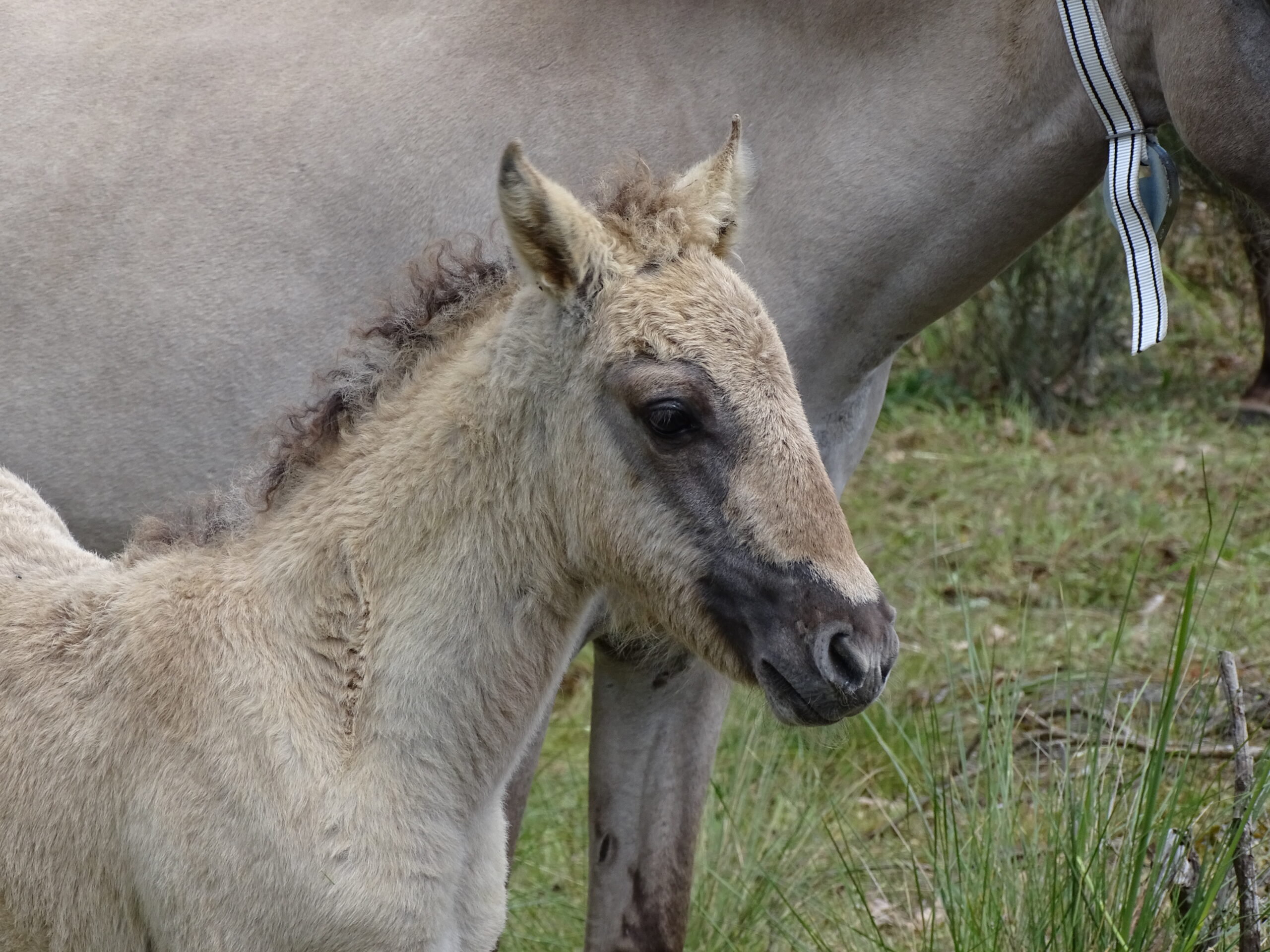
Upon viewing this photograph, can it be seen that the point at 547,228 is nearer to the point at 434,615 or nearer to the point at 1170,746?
the point at 434,615

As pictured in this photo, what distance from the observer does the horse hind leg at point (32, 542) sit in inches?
109

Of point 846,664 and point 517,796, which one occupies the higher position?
point 846,664

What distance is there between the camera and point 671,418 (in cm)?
234

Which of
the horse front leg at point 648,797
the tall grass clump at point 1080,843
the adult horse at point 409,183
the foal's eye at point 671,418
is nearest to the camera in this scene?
the foal's eye at point 671,418

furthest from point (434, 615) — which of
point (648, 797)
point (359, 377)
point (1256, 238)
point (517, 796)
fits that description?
point (1256, 238)

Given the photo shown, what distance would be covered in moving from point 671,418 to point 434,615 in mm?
511

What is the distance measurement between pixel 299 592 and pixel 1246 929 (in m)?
1.72

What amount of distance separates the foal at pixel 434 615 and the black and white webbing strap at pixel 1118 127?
2.77 ft

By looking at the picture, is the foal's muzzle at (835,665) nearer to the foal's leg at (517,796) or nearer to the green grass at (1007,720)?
the green grass at (1007,720)

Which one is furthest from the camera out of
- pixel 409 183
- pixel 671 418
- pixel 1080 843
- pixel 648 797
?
pixel 648 797

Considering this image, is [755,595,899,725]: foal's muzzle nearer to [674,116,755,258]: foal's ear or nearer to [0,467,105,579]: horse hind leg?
[674,116,755,258]: foal's ear

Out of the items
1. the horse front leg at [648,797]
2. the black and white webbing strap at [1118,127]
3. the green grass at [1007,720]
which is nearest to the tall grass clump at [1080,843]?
the green grass at [1007,720]

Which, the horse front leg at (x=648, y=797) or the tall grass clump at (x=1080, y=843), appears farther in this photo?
the horse front leg at (x=648, y=797)

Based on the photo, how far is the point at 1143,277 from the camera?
9.85ft
